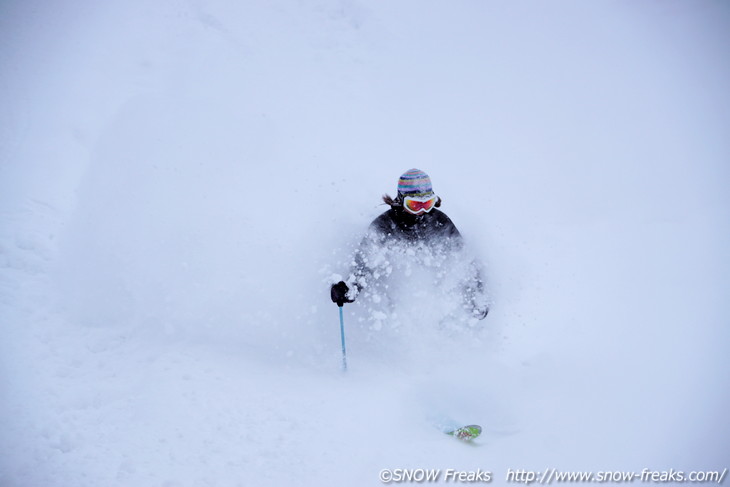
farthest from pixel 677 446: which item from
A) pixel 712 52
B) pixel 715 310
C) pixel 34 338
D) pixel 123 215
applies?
pixel 712 52

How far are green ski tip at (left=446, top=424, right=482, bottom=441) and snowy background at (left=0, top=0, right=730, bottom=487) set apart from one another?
0.10m

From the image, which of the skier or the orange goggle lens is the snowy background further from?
the orange goggle lens

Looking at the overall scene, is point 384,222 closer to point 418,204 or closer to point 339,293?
point 418,204

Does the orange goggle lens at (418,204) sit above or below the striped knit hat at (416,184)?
below

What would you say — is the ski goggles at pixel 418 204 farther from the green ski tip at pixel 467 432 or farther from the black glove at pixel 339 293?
the green ski tip at pixel 467 432

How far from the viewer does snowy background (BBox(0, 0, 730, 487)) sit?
315cm

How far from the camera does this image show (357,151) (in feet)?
20.7

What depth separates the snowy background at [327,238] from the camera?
10.3 feet

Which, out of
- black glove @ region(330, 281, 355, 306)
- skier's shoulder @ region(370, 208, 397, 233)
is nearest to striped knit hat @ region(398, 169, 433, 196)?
skier's shoulder @ region(370, 208, 397, 233)

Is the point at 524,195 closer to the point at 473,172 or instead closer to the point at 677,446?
the point at 473,172

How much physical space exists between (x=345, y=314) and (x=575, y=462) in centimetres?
270

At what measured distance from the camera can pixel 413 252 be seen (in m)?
4.88

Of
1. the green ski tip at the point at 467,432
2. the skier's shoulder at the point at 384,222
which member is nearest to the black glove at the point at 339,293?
the skier's shoulder at the point at 384,222

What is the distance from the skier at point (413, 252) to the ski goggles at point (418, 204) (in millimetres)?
12
